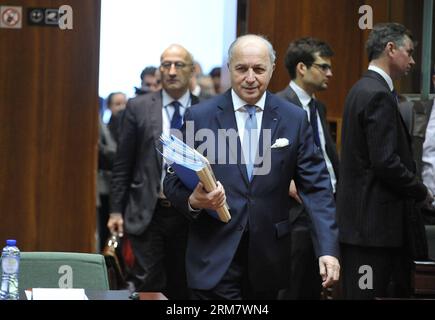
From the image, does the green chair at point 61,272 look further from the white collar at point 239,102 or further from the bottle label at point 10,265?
the white collar at point 239,102

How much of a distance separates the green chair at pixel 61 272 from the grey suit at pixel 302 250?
234 centimetres

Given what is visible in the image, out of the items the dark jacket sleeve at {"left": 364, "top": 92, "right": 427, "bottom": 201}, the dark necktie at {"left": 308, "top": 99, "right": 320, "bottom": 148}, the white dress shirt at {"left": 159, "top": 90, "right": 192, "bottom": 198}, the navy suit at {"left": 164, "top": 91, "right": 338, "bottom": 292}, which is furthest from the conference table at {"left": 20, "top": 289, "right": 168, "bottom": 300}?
the white dress shirt at {"left": 159, "top": 90, "right": 192, "bottom": 198}

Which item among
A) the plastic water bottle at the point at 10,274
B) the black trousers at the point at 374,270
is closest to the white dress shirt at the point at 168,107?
the black trousers at the point at 374,270

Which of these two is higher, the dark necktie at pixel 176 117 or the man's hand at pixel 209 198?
the dark necktie at pixel 176 117

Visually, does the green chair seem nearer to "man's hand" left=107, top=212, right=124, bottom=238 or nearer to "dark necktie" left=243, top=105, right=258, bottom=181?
"dark necktie" left=243, top=105, right=258, bottom=181

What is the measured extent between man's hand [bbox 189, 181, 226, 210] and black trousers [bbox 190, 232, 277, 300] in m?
0.36

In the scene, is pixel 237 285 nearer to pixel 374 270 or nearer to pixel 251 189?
pixel 251 189

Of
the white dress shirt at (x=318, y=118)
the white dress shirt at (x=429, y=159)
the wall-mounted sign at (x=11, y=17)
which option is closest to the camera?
the white dress shirt at (x=429, y=159)

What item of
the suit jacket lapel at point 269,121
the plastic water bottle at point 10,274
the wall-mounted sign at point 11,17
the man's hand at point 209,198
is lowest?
the plastic water bottle at point 10,274

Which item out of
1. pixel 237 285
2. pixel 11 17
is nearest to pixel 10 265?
pixel 237 285

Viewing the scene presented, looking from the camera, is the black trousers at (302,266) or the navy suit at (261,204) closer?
the navy suit at (261,204)

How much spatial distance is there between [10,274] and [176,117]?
11.3 feet

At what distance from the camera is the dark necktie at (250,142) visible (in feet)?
18.2
